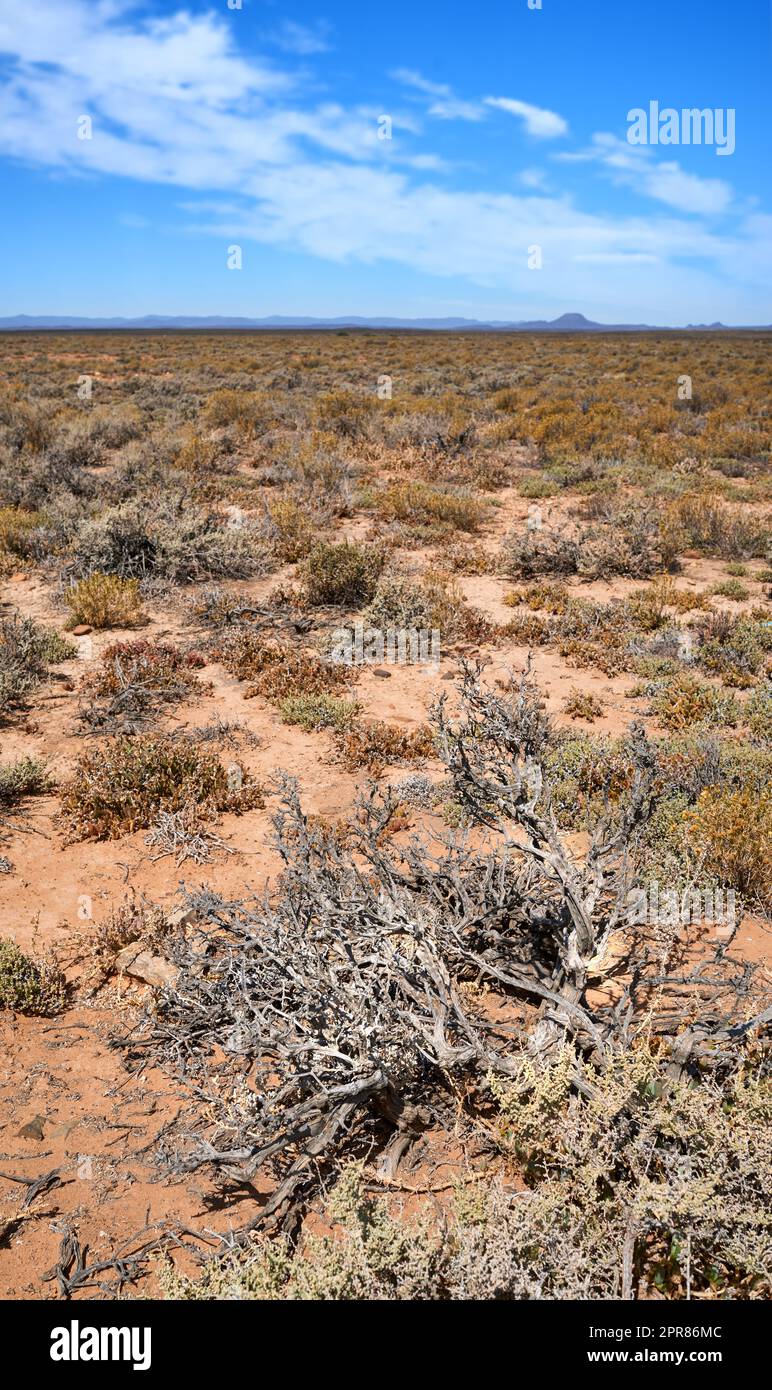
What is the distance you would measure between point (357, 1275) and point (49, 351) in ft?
186

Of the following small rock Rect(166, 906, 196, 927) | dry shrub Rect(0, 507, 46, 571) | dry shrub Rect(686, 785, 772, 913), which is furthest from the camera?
dry shrub Rect(0, 507, 46, 571)

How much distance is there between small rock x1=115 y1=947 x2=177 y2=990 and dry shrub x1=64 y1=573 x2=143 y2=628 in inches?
201

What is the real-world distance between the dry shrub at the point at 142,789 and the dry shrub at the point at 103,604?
3083 mm

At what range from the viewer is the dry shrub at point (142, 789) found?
5.31m

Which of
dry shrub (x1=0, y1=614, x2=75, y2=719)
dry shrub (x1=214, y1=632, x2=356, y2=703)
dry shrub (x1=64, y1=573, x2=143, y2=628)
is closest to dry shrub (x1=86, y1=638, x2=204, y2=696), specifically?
dry shrub (x1=214, y1=632, x2=356, y2=703)

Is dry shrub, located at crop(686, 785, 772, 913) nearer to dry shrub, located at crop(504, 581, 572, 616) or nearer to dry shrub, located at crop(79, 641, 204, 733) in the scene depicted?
dry shrub, located at crop(79, 641, 204, 733)

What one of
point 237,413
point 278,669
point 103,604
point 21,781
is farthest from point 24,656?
point 237,413

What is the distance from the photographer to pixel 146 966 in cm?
402

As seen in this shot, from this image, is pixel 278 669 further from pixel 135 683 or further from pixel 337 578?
pixel 337 578

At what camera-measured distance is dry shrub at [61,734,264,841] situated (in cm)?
531

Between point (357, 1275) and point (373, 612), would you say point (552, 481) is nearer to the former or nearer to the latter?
point (373, 612)

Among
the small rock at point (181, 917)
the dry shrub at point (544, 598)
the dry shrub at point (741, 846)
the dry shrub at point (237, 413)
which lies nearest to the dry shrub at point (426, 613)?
the dry shrub at point (544, 598)
